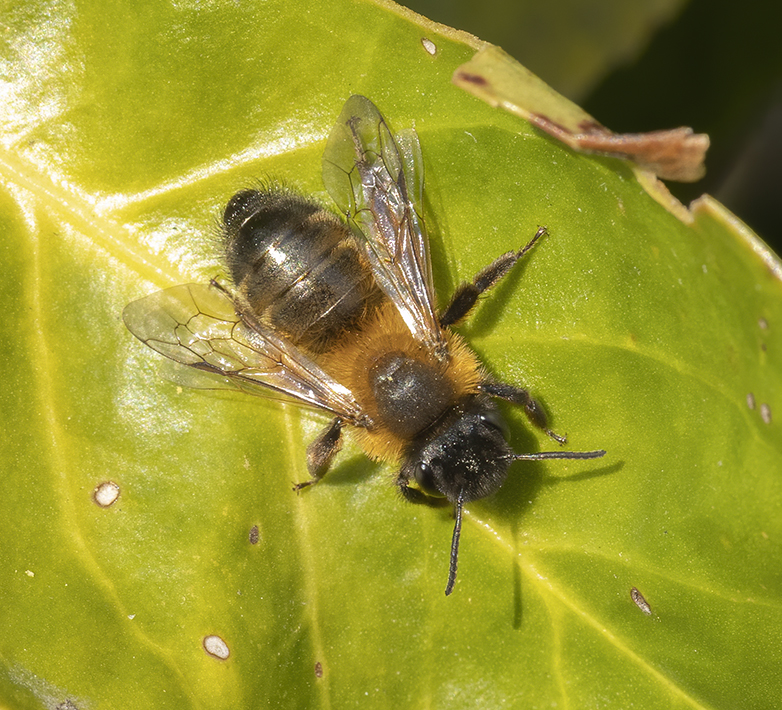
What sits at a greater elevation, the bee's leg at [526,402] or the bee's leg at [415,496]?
the bee's leg at [526,402]

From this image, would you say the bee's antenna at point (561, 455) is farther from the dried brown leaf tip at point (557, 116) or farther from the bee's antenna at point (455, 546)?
the dried brown leaf tip at point (557, 116)

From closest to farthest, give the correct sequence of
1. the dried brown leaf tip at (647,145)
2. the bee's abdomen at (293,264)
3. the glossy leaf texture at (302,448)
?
the dried brown leaf tip at (647,145), the glossy leaf texture at (302,448), the bee's abdomen at (293,264)

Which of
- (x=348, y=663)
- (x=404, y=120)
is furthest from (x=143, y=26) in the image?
(x=348, y=663)

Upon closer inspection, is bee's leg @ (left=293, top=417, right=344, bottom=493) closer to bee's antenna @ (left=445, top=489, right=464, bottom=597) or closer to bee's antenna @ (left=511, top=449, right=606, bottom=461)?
bee's antenna @ (left=445, top=489, right=464, bottom=597)

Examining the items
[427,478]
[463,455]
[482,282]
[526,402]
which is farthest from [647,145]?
[427,478]

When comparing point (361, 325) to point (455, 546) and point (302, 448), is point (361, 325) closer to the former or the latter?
point (302, 448)

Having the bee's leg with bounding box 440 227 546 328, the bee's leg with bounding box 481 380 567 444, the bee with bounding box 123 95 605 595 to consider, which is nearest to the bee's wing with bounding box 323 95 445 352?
the bee with bounding box 123 95 605 595

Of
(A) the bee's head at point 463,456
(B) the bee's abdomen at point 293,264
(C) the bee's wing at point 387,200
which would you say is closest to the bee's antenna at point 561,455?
(A) the bee's head at point 463,456
